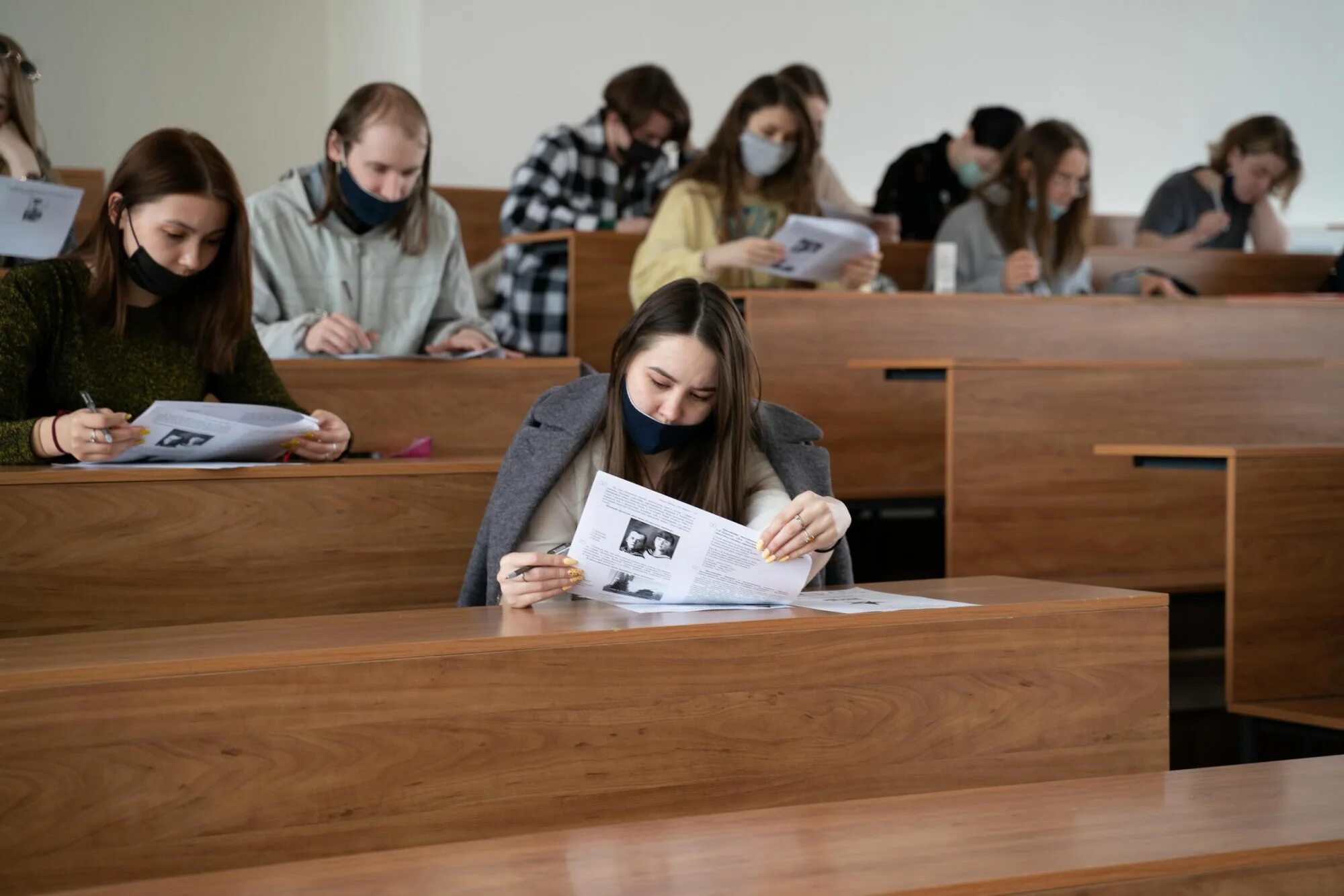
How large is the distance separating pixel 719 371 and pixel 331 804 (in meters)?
0.78

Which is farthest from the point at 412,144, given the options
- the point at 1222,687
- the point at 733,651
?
the point at 1222,687

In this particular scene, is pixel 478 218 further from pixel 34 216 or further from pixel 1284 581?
pixel 1284 581

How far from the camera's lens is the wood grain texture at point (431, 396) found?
263cm

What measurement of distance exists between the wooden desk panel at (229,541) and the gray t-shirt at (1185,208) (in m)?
4.04

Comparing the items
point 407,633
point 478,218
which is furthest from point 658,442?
point 478,218

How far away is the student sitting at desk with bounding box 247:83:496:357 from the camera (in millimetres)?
2752

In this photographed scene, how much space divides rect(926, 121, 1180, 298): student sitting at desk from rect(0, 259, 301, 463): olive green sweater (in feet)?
8.17

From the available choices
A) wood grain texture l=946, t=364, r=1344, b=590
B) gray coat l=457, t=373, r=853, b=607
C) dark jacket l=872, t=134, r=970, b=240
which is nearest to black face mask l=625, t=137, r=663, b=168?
dark jacket l=872, t=134, r=970, b=240

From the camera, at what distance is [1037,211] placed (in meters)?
4.19

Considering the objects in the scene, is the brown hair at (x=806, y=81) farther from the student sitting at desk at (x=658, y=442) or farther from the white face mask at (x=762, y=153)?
the student sitting at desk at (x=658, y=442)

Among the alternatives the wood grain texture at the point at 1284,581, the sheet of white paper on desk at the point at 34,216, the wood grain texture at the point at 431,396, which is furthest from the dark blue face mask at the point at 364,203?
the wood grain texture at the point at 1284,581

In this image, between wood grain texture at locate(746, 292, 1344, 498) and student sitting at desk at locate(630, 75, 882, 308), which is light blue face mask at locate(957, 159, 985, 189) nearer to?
wood grain texture at locate(746, 292, 1344, 498)

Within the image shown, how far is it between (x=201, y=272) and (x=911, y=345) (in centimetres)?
185

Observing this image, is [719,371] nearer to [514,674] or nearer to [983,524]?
[514,674]
